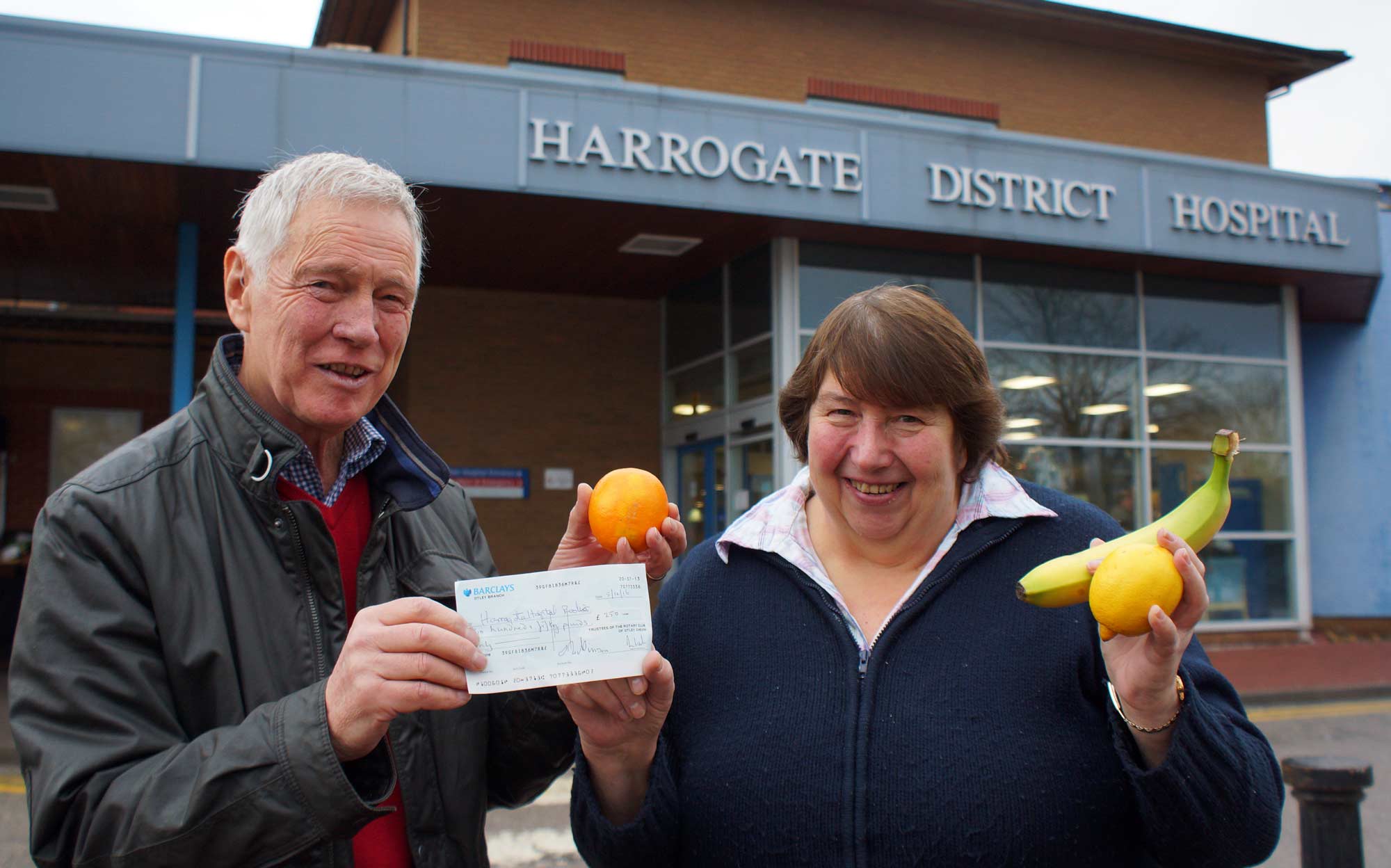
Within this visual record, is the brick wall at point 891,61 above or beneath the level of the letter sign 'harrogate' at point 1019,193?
above

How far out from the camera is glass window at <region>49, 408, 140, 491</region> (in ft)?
47.6

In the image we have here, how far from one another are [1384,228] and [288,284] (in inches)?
597

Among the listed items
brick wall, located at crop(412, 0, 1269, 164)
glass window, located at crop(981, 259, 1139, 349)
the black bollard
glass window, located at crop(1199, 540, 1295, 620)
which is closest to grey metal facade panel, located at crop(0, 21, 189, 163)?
brick wall, located at crop(412, 0, 1269, 164)

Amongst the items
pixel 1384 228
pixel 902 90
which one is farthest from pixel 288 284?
pixel 1384 228

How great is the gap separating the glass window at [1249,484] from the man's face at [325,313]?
1147cm

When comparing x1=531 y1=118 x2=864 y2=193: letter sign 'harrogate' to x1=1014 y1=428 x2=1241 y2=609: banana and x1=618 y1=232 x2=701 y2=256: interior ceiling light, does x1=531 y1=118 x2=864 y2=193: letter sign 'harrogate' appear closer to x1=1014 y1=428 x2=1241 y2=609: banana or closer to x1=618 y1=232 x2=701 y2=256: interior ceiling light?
x1=618 y1=232 x2=701 y2=256: interior ceiling light

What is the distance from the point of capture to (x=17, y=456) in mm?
14172

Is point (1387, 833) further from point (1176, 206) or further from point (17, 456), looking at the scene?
point (17, 456)

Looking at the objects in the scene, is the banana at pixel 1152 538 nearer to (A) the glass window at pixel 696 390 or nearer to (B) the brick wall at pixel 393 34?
(A) the glass window at pixel 696 390

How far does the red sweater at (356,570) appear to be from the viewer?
1.76 metres

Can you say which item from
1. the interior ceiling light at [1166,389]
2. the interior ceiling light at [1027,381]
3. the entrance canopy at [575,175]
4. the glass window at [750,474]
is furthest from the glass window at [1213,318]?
the glass window at [750,474]

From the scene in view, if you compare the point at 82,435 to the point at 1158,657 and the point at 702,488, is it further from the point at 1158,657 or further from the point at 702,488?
the point at 1158,657

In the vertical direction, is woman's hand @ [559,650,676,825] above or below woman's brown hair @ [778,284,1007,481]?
below

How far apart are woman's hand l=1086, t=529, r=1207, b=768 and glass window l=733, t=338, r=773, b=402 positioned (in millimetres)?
8095
